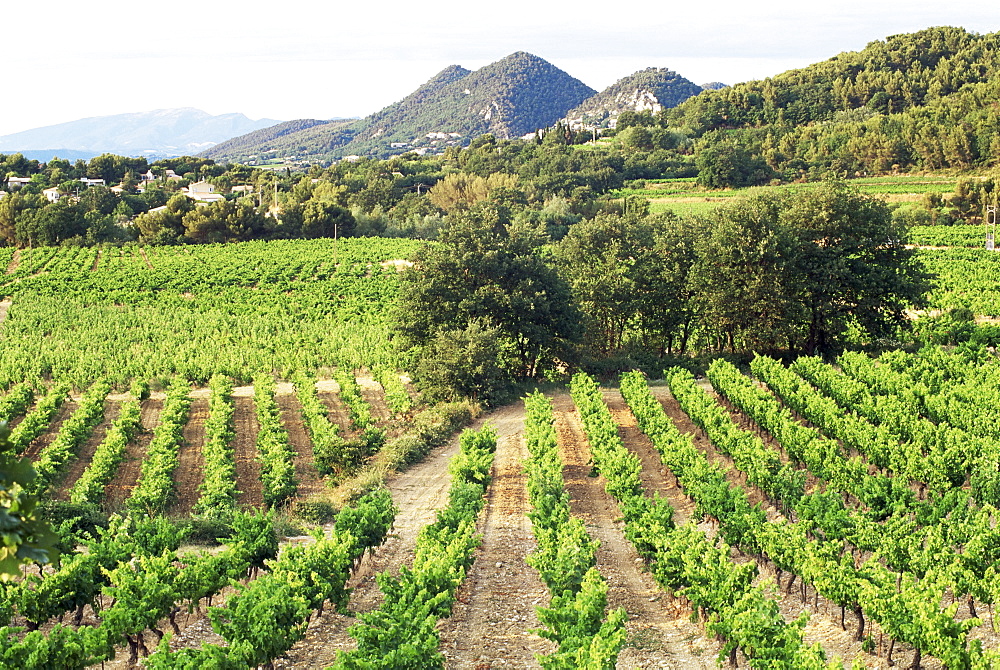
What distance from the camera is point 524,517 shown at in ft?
64.7

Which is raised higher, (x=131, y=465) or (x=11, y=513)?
(x=11, y=513)

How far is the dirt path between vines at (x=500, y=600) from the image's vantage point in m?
13.1

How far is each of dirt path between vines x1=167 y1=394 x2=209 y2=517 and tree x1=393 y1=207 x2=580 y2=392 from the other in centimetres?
825

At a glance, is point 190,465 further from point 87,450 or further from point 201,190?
point 201,190

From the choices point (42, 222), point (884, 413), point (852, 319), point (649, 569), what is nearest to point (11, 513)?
point (649, 569)

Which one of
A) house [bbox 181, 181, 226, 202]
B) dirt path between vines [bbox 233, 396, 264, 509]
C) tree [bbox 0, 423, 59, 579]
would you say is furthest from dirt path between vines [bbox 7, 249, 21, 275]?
tree [bbox 0, 423, 59, 579]

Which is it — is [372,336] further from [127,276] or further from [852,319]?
[127,276]

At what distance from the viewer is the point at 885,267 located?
35438 mm

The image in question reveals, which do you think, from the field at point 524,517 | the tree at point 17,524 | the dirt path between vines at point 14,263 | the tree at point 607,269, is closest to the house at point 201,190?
the dirt path between vines at point 14,263

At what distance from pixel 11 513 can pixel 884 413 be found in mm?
22756

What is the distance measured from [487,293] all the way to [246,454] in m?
11.3

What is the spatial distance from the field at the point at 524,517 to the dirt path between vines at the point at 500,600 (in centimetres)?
6

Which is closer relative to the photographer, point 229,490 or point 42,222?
point 229,490

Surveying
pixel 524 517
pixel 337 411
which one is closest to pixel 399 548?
pixel 524 517
